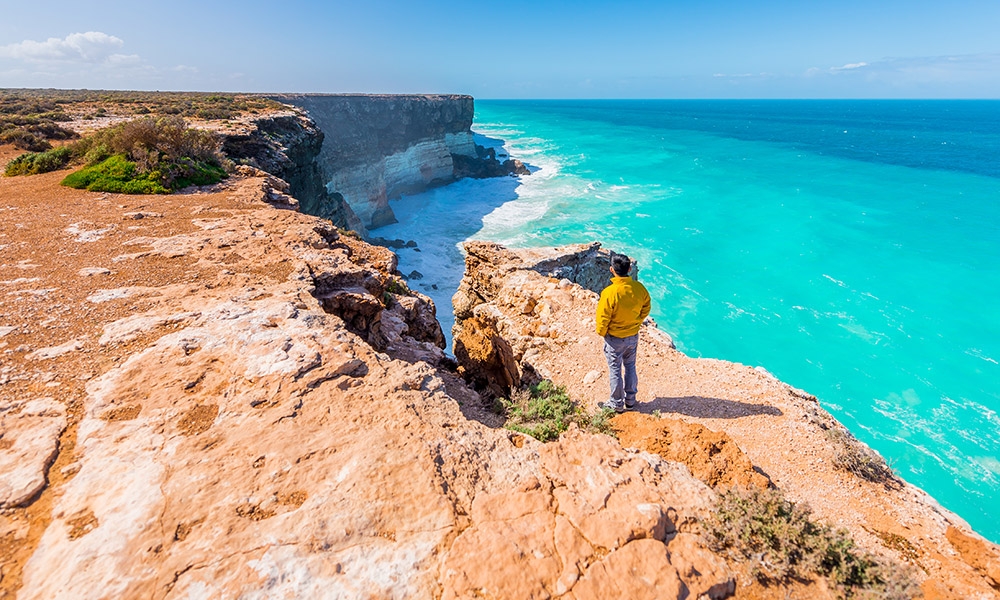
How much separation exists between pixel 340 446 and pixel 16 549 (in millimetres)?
2031

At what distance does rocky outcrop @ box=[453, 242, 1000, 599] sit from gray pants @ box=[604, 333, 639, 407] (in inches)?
16.5

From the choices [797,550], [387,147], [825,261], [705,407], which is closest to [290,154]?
[705,407]

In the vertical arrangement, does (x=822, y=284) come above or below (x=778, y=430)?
below

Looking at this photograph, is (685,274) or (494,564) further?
(685,274)

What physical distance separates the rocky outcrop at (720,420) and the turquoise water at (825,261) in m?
12.0

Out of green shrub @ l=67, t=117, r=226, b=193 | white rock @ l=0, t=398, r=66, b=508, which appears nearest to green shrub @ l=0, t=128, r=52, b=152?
green shrub @ l=67, t=117, r=226, b=193

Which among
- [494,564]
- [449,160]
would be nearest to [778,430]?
[494,564]

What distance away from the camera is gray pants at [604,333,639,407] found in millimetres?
5766

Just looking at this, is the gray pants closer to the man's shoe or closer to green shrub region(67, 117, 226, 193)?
the man's shoe

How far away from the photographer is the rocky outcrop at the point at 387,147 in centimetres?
4141

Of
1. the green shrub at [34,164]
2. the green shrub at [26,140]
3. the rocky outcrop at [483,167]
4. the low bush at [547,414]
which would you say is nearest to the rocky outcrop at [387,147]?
the rocky outcrop at [483,167]

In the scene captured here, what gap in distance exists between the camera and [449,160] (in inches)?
2426

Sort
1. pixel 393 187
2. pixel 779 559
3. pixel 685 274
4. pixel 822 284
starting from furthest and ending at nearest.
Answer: pixel 393 187 → pixel 685 274 → pixel 822 284 → pixel 779 559

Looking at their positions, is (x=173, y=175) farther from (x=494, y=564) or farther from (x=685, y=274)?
(x=685, y=274)
